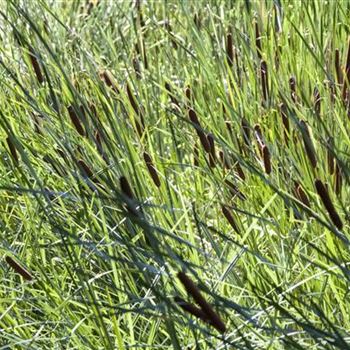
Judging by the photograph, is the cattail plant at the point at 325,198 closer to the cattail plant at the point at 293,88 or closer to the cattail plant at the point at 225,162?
the cattail plant at the point at 225,162

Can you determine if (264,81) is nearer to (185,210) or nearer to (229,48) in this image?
(229,48)

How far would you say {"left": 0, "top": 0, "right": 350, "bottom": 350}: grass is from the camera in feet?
4.76

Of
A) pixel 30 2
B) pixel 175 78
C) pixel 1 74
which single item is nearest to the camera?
pixel 1 74

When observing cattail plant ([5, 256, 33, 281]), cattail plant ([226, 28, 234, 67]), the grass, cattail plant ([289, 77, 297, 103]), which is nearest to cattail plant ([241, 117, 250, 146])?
the grass

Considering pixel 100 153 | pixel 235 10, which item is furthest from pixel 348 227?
pixel 235 10

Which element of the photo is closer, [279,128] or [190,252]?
[190,252]

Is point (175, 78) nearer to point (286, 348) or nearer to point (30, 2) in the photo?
point (30, 2)

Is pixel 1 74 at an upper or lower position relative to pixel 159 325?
upper

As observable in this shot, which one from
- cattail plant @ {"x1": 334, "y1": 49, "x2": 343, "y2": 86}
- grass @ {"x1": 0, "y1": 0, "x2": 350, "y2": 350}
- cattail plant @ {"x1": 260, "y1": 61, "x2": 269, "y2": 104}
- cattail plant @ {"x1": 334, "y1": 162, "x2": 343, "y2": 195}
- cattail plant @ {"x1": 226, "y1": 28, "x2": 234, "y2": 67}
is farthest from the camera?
cattail plant @ {"x1": 226, "y1": 28, "x2": 234, "y2": 67}

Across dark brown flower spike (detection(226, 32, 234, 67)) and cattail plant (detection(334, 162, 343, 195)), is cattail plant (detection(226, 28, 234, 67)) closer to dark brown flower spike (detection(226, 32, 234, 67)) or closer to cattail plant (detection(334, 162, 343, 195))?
dark brown flower spike (detection(226, 32, 234, 67))

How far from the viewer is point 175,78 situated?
9.62 feet

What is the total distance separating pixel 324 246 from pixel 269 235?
0.31ft

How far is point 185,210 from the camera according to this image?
1.71 m

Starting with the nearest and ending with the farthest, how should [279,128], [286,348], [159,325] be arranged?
[286,348], [159,325], [279,128]
